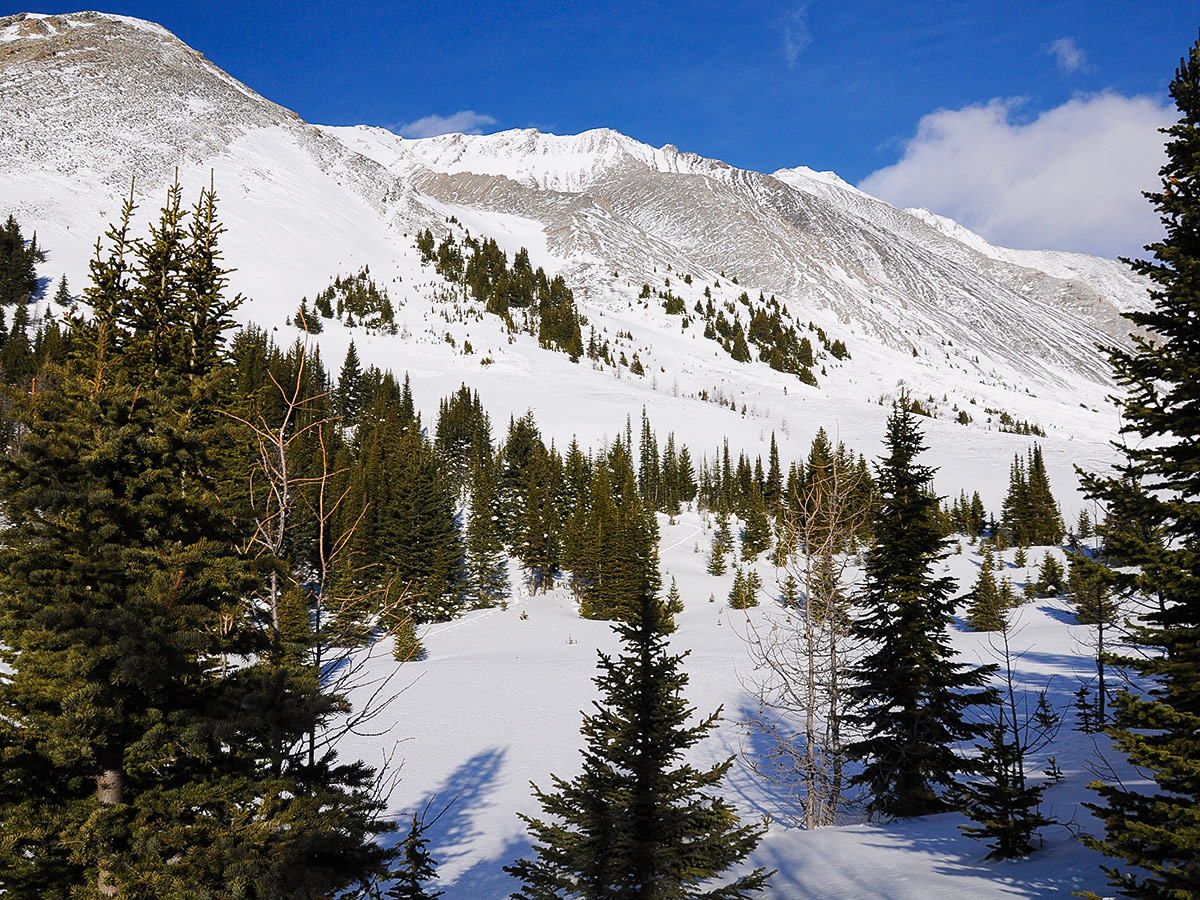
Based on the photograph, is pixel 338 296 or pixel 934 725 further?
pixel 338 296

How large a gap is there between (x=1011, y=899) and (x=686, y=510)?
250 ft

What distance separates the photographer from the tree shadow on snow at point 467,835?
11766 millimetres

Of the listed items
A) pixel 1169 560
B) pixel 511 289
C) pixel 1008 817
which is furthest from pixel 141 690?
pixel 511 289

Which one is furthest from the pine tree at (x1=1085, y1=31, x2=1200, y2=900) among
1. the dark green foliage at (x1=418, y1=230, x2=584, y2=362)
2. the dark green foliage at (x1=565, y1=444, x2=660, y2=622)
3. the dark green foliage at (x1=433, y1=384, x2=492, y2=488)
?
the dark green foliage at (x1=418, y1=230, x2=584, y2=362)

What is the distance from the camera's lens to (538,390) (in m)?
99.9

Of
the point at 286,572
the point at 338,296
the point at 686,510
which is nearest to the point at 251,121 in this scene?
the point at 338,296

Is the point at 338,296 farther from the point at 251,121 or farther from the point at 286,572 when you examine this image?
the point at 286,572

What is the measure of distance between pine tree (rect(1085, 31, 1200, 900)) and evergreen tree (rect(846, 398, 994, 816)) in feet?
20.4

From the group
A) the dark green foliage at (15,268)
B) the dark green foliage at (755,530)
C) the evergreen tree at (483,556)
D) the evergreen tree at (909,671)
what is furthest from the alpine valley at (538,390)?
the evergreen tree at (483,556)

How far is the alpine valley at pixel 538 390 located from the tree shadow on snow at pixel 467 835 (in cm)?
8

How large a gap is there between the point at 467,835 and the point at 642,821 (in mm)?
10231

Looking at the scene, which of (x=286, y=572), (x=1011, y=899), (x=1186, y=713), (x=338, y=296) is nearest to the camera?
(x=1186, y=713)

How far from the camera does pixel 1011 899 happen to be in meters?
6.64

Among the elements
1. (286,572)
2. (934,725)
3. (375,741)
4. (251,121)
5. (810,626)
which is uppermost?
(251,121)
